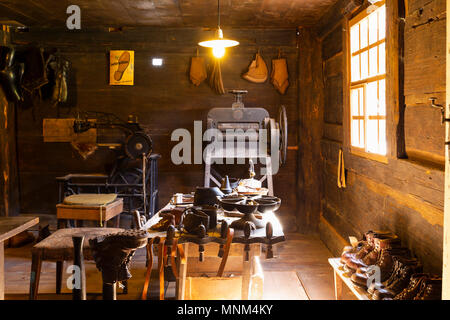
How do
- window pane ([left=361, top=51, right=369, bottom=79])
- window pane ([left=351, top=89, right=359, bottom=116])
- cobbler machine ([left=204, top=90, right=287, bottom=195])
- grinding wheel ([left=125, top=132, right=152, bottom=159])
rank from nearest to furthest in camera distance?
window pane ([left=361, top=51, right=369, bottom=79]) < window pane ([left=351, top=89, right=359, bottom=116]) < cobbler machine ([left=204, top=90, right=287, bottom=195]) < grinding wheel ([left=125, top=132, right=152, bottom=159])

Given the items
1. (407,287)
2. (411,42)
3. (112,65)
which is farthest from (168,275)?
(112,65)

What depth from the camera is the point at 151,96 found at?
21.9 feet

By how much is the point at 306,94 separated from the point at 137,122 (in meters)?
2.52

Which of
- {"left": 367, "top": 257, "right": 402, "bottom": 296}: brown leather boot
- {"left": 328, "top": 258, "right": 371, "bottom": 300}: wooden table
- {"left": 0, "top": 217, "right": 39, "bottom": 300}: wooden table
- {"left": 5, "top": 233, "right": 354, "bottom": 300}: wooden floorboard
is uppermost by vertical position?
{"left": 0, "top": 217, "right": 39, "bottom": 300}: wooden table

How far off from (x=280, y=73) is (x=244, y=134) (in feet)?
4.29

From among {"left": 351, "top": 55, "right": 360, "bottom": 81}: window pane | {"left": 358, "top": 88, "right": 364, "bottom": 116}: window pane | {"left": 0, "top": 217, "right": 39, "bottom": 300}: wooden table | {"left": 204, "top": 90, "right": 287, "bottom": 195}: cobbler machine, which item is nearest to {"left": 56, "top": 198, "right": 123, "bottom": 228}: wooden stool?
{"left": 204, "top": 90, "right": 287, "bottom": 195}: cobbler machine

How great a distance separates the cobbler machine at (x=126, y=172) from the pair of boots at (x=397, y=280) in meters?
3.94

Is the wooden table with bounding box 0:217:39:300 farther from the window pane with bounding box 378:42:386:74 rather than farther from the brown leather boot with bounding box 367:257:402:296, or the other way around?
the window pane with bounding box 378:42:386:74

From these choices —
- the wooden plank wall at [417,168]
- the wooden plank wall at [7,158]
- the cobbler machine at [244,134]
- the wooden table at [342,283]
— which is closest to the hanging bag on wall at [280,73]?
the cobbler machine at [244,134]

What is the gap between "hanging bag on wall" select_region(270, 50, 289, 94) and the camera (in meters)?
6.55

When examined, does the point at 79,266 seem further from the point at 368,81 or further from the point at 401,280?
the point at 368,81

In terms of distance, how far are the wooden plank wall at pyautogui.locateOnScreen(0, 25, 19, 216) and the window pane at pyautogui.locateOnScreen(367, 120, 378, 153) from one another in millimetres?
5189

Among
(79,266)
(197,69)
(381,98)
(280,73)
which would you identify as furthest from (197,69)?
(79,266)

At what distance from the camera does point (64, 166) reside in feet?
22.2
